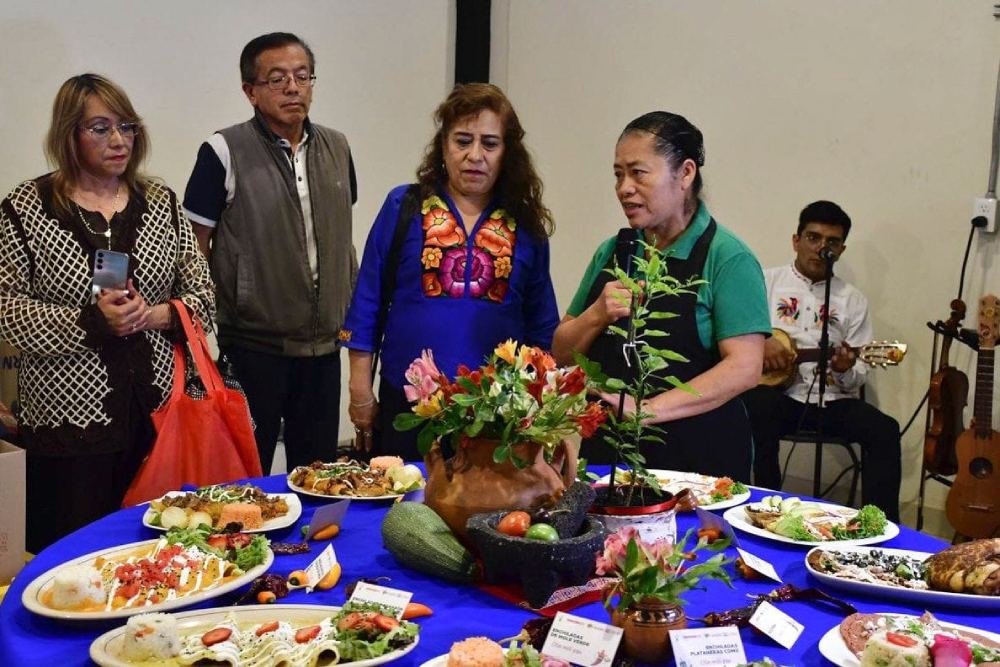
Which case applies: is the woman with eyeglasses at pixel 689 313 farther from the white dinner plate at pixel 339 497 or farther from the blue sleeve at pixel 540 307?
the white dinner plate at pixel 339 497

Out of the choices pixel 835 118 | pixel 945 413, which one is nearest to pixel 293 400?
pixel 945 413

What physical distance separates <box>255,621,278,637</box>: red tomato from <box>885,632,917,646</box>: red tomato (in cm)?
75

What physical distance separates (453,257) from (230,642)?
146 cm

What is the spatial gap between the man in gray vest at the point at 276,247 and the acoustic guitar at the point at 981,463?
90.6 inches

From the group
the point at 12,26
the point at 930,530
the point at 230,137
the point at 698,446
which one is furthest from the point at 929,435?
the point at 12,26

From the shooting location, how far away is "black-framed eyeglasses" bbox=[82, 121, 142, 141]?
106 inches

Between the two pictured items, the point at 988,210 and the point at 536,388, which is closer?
the point at 536,388

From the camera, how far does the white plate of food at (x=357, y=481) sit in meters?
2.03

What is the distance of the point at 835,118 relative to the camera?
4.75 meters

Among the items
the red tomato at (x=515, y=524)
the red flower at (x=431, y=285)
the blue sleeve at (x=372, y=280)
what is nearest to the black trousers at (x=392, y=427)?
the blue sleeve at (x=372, y=280)

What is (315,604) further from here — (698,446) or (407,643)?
(698,446)

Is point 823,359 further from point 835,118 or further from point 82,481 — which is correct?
point 82,481

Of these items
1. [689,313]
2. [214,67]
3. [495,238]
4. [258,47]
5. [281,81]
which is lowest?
[689,313]

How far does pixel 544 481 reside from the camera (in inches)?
63.0
